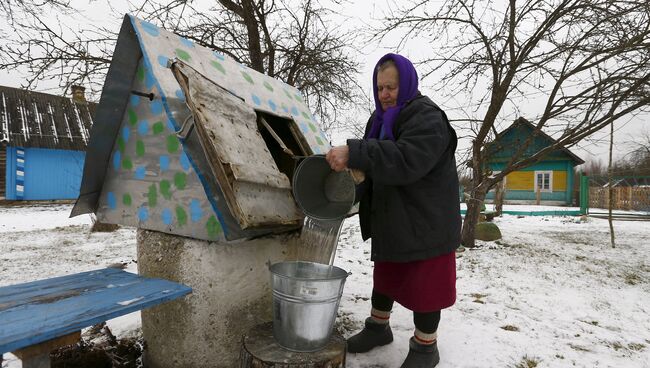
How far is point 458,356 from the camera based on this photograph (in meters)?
2.59

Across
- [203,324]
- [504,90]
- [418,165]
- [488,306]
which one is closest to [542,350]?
[488,306]

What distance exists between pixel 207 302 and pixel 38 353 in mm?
873

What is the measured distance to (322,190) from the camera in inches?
102

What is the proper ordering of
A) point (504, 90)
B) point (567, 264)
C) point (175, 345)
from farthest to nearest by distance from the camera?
point (504, 90) → point (567, 264) → point (175, 345)

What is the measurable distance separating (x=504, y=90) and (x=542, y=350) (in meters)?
5.02

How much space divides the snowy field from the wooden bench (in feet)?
3.51

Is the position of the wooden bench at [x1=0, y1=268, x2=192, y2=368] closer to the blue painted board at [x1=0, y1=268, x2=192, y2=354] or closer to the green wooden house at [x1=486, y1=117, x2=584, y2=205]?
the blue painted board at [x1=0, y1=268, x2=192, y2=354]

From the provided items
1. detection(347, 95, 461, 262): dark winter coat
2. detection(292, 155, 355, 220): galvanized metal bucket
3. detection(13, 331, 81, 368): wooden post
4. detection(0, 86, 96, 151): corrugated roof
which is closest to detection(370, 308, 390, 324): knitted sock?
detection(347, 95, 461, 262): dark winter coat

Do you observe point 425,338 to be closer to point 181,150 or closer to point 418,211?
point 418,211

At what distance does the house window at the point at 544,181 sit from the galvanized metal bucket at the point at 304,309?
79.6ft

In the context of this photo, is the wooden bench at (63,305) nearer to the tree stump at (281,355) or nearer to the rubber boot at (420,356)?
the tree stump at (281,355)

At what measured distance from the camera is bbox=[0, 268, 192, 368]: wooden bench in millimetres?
1403

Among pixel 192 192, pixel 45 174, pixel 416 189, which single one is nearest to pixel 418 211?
pixel 416 189

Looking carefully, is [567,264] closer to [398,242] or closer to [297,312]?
[398,242]
